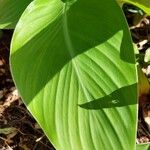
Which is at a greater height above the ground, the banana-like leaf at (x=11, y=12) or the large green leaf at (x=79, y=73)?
the banana-like leaf at (x=11, y=12)

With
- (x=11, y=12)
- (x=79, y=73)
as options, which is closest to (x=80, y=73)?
(x=79, y=73)

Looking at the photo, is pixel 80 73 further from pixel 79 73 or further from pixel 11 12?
pixel 11 12

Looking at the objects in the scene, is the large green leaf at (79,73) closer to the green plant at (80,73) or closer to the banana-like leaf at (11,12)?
the green plant at (80,73)

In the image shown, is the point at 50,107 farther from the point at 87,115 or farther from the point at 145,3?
the point at 145,3

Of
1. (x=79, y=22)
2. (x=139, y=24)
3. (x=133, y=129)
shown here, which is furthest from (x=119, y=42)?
(x=139, y=24)

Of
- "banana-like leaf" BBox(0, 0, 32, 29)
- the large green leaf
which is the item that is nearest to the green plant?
the large green leaf

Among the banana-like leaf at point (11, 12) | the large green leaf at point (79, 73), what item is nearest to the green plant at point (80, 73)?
the large green leaf at point (79, 73)

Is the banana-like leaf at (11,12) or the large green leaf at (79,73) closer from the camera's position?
the large green leaf at (79,73)
